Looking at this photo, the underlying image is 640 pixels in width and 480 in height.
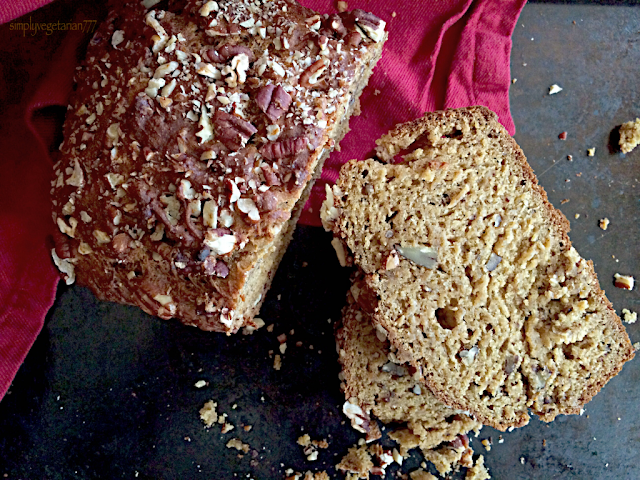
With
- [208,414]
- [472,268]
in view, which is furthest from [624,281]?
[208,414]

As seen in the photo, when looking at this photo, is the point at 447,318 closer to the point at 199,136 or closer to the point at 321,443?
the point at 321,443

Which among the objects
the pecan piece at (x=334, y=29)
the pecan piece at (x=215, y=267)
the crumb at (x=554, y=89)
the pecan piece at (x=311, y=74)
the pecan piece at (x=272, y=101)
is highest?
the pecan piece at (x=334, y=29)

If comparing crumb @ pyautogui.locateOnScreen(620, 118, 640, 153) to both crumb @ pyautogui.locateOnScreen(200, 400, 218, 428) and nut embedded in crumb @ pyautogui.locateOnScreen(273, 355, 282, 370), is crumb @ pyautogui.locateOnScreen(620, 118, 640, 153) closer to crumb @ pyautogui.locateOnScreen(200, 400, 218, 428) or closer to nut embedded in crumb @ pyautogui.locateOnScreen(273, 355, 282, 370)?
nut embedded in crumb @ pyautogui.locateOnScreen(273, 355, 282, 370)

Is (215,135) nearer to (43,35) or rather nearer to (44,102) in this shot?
(44,102)

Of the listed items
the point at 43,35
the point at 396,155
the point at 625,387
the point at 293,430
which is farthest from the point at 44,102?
the point at 625,387

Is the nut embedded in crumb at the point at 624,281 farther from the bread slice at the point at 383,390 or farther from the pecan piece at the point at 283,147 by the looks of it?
the pecan piece at the point at 283,147

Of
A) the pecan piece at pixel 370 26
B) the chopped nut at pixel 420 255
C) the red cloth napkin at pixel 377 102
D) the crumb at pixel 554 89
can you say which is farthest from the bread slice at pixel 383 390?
the crumb at pixel 554 89

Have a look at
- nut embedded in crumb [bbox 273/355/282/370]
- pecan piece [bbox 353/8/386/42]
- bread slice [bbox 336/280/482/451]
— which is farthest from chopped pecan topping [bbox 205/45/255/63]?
nut embedded in crumb [bbox 273/355/282/370]

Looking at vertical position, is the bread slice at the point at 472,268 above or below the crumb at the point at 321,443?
above
